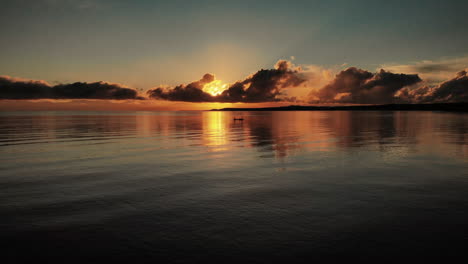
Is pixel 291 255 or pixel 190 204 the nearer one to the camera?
pixel 291 255

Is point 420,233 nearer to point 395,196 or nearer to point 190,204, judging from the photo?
point 395,196

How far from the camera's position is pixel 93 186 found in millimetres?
17328

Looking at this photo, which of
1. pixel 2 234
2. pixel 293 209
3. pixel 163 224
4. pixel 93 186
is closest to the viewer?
pixel 2 234

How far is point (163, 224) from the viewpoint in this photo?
11.6m

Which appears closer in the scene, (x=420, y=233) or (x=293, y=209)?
(x=420, y=233)

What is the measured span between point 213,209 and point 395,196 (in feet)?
33.1

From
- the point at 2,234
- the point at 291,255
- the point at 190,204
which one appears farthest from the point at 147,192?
the point at 291,255

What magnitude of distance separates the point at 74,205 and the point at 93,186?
3533 mm

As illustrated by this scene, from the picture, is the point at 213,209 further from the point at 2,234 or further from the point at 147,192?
the point at 2,234

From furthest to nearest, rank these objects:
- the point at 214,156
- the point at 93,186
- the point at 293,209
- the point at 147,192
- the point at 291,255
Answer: the point at 214,156, the point at 93,186, the point at 147,192, the point at 293,209, the point at 291,255

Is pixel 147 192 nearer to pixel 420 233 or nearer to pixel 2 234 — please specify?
pixel 2 234

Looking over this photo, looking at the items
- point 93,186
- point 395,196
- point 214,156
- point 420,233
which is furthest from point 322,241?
point 214,156

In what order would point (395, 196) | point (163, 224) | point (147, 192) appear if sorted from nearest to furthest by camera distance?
1. point (163, 224)
2. point (395, 196)
3. point (147, 192)

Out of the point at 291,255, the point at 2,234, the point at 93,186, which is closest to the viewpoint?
the point at 291,255
